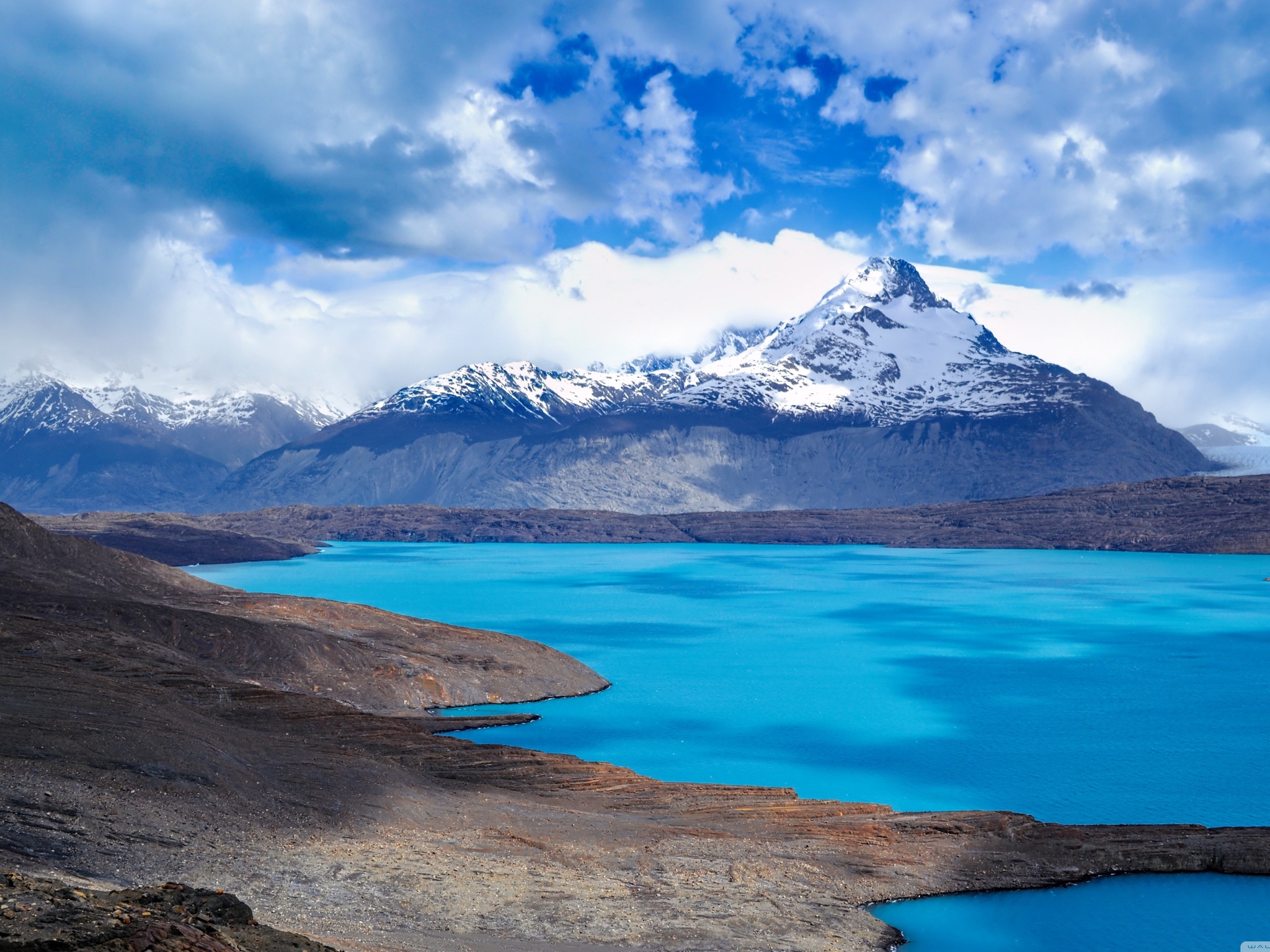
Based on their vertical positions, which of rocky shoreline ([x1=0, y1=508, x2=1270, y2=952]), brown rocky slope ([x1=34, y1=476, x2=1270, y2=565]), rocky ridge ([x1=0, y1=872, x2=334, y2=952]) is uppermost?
brown rocky slope ([x1=34, y1=476, x2=1270, y2=565])

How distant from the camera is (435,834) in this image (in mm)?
19609

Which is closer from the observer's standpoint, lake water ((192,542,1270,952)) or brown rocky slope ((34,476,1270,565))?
lake water ((192,542,1270,952))

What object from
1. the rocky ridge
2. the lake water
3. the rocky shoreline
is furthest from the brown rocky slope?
the rocky ridge

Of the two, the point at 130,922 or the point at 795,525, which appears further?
the point at 795,525

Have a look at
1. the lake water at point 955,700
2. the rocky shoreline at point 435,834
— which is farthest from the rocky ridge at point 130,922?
the lake water at point 955,700

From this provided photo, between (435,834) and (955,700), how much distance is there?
26.9 metres

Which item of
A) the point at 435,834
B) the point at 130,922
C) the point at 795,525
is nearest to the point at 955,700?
the point at 435,834

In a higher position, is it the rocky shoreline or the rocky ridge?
the rocky ridge

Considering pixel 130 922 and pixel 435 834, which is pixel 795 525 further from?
pixel 130 922

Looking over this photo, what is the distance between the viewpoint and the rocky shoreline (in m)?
15.3

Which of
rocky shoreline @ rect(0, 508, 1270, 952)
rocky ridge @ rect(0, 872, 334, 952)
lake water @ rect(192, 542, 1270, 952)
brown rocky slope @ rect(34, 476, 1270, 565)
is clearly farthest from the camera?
brown rocky slope @ rect(34, 476, 1270, 565)

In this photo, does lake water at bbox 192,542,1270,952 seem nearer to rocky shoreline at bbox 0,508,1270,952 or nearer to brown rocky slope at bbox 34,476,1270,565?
rocky shoreline at bbox 0,508,1270,952

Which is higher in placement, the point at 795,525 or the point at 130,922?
the point at 795,525

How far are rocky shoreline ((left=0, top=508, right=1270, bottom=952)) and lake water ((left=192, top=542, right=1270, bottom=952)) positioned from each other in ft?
3.99
